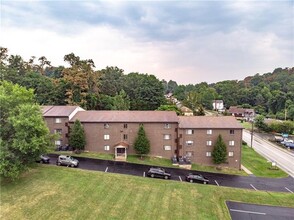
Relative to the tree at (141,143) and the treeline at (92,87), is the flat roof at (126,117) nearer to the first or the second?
the tree at (141,143)

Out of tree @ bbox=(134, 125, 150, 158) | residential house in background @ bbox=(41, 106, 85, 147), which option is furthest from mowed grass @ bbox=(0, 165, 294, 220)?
residential house in background @ bbox=(41, 106, 85, 147)

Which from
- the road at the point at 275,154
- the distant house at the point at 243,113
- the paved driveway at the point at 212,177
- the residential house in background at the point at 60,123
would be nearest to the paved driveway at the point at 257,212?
the paved driveway at the point at 212,177

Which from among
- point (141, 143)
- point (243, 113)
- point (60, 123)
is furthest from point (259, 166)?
point (243, 113)

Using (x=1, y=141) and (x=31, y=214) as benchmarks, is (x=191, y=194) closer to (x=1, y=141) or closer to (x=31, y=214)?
(x=31, y=214)

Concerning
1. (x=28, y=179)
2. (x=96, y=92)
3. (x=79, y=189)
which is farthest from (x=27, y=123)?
(x=96, y=92)

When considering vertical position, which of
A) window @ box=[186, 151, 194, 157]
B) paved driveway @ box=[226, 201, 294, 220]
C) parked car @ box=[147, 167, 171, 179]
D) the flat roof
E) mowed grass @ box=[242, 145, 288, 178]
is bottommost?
paved driveway @ box=[226, 201, 294, 220]

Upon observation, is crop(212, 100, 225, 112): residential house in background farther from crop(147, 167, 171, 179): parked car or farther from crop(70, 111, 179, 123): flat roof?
crop(147, 167, 171, 179): parked car

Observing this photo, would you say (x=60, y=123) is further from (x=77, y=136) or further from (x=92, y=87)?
(x=92, y=87)
